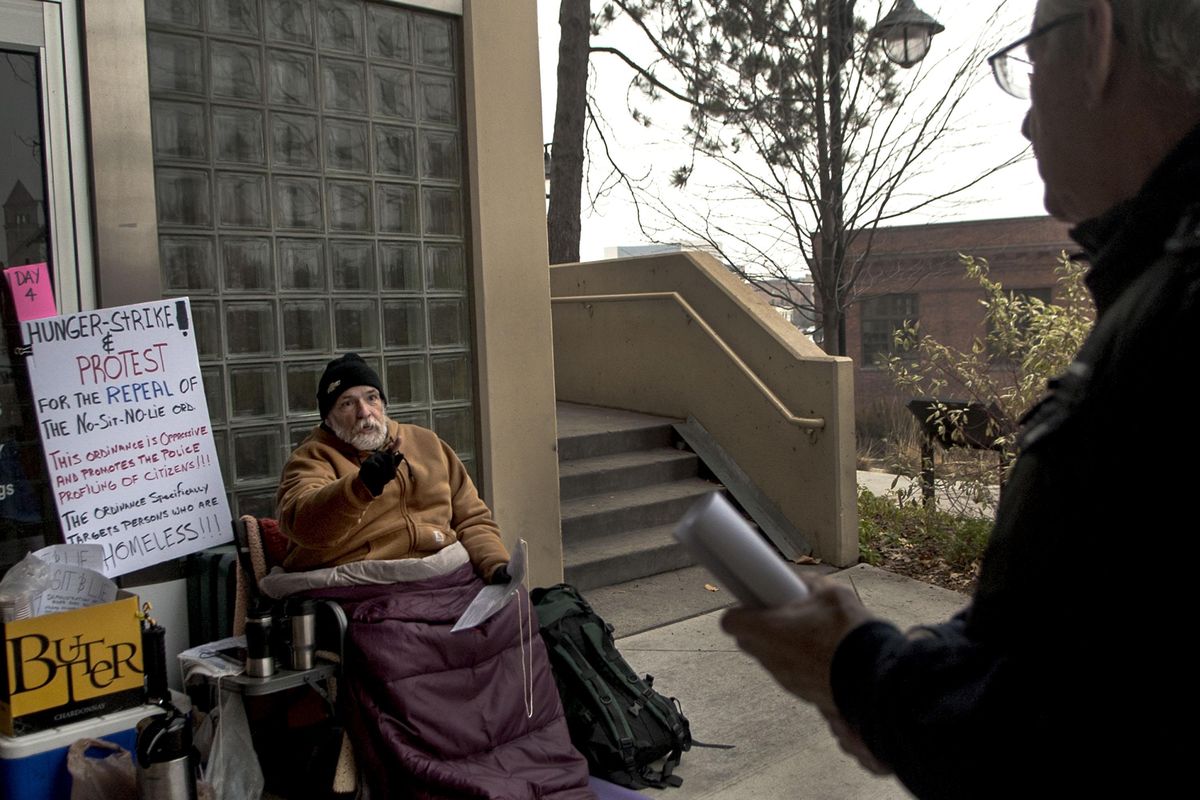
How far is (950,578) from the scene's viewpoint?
6.45 meters

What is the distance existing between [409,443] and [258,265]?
43.2 inches

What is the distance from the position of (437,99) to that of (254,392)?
1.67 metres

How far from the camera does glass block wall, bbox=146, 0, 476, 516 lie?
14.0 feet

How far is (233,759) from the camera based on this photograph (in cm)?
341

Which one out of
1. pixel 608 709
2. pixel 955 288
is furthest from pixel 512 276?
pixel 955 288

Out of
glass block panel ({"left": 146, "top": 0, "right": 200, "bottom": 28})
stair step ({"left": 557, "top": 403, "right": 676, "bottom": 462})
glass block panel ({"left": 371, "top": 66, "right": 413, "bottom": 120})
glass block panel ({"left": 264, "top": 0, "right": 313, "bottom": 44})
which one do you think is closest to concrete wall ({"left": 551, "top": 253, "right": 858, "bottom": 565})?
stair step ({"left": 557, "top": 403, "right": 676, "bottom": 462})

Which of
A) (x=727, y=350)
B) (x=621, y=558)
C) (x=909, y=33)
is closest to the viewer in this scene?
(x=621, y=558)

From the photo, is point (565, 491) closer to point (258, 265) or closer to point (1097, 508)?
point (258, 265)

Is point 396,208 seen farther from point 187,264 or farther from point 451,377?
point 187,264

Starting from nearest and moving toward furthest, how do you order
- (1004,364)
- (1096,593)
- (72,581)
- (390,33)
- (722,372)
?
1. (1096,593)
2. (72,581)
3. (390,33)
4. (1004,364)
5. (722,372)

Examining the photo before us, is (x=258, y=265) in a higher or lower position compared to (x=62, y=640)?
higher

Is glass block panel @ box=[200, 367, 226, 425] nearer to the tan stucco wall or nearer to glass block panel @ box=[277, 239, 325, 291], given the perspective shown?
glass block panel @ box=[277, 239, 325, 291]

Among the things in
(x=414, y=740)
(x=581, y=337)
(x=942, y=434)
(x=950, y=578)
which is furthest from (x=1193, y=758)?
(x=581, y=337)

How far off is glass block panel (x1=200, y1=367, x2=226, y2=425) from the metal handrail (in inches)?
146
